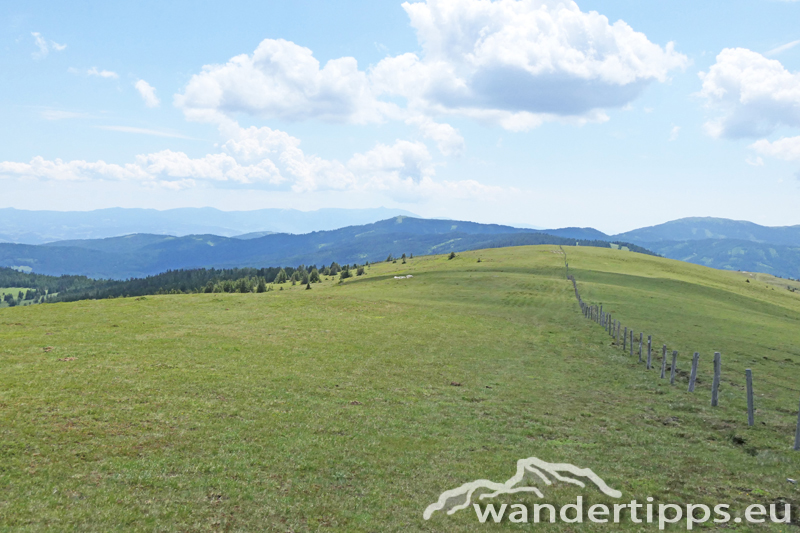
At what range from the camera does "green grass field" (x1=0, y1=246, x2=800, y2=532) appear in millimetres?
12969

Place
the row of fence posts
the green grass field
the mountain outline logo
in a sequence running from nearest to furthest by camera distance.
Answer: the green grass field < the mountain outline logo < the row of fence posts

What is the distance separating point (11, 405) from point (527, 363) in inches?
1300

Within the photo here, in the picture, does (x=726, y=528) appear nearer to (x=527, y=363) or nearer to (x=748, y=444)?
(x=748, y=444)

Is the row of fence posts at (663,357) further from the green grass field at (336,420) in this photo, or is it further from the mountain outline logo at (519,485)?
the mountain outline logo at (519,485)

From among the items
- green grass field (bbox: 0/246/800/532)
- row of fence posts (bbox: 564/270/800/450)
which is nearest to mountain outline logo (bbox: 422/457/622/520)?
green grass field (bbox: 0/246/800/532)

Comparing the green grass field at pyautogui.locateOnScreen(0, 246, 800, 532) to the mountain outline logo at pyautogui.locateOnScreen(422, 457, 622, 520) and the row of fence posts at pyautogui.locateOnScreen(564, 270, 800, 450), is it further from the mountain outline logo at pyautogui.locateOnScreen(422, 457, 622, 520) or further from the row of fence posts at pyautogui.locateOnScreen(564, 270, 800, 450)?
the row of fence posts at pyautogui.locateOnScreen(564, 270, 800, 450)

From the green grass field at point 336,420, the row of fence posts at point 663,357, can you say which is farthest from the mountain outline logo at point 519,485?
the row of fence posts at point 663,357

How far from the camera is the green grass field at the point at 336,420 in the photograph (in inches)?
511

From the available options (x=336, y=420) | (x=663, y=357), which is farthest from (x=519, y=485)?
(x=663, y=357)

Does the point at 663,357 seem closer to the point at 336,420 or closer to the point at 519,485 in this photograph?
the point at 519,485

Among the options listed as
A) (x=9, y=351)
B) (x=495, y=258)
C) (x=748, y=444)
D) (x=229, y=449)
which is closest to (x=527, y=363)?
(x=748, y=444)

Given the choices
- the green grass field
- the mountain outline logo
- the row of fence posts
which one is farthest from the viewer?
the row of fence posts

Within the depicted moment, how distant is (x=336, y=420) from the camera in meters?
20.7

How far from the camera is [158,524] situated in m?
11.5
